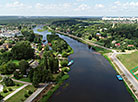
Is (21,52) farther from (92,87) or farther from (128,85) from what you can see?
(128,85)

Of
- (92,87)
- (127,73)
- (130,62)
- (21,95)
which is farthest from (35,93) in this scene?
(130,62)

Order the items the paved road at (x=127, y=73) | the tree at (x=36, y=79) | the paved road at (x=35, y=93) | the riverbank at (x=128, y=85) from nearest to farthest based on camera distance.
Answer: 1. the paved road at (x=35, y=93)
2. the riverbank at (x=128, y=85)
3. the tree at (x=36, y=79)
4. the paved road at (x=127, y=73)

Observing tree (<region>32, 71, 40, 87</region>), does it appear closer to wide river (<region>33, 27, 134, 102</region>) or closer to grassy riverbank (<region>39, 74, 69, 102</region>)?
grassy riverbank (<region>39, 74, 69, 102</region>)

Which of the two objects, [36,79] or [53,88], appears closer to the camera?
[36,79]

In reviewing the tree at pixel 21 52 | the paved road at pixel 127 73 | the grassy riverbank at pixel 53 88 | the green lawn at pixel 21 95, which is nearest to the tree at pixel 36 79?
the green lawn at pixel 21 95

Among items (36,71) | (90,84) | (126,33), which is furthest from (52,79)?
(126,33)

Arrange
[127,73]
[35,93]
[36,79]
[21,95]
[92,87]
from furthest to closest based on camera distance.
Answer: [127,73], [92,87], [36,79], [35,93], [21,95]

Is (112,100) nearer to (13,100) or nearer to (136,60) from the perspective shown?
(13,100)

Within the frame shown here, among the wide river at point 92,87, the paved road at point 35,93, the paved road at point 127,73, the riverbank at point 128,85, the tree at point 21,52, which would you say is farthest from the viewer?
the tree at point 21,52

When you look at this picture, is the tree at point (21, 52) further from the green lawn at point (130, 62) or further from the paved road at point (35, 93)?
the green lawn at point (130, 62)

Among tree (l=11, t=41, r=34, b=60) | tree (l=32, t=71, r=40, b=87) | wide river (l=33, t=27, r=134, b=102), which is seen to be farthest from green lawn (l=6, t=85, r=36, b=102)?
tree (l=11, t=41, r=34, b=60)

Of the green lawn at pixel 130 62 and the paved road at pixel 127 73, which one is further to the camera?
the green lawn at pixel 130 62
